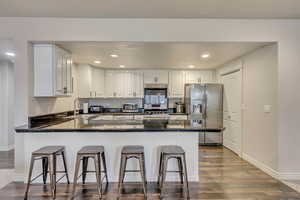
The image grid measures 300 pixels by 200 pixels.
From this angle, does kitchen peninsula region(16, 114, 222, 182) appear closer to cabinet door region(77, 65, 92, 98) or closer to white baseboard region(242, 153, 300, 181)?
white baseboard region(242, 153, 300, 181)

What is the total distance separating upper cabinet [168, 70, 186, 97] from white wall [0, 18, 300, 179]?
309 cm

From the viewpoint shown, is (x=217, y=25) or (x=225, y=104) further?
(x=225, y=104)

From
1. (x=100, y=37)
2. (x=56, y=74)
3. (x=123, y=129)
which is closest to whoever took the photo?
(x=123, y=129)

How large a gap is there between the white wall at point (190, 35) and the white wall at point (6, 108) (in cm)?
255

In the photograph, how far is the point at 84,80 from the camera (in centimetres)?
538

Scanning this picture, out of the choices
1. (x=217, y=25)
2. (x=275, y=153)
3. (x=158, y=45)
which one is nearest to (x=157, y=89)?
(x=158, y=45)

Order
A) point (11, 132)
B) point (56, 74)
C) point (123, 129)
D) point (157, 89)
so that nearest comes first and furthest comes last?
point (123, 129) → point (56, 74) → point (11, 132) → point (157, 89)

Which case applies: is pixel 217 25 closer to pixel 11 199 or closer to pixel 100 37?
pixel 100 37

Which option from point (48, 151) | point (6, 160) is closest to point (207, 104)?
point (48, 151)

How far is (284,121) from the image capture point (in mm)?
3111

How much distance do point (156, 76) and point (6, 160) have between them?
428cm

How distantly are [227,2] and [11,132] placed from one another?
5709 millimetres

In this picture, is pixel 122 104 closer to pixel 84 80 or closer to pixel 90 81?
pixel 90 81

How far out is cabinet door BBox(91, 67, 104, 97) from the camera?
575cm
